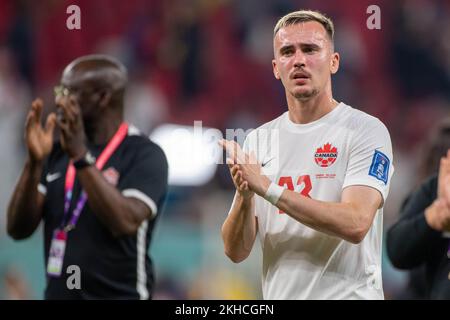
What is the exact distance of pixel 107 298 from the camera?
13.7 feet

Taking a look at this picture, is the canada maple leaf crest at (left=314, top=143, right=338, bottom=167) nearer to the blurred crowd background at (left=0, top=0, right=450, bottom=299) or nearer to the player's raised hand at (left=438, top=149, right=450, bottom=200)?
the player's raised hand at (left=438, top=149, right=450, bottom=200)

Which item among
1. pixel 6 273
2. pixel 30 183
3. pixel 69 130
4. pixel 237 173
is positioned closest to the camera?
pixel 237 173

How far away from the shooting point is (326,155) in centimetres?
344

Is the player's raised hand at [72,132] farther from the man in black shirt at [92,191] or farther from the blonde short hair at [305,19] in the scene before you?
the blonde short hair at [305,19]

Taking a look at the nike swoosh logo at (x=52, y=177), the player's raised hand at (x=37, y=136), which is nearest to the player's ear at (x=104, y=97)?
the player's raised hand at (x=37, y=136)

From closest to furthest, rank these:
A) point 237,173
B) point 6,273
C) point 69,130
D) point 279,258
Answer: point 237,173
point 279,258
point 69,130
point 6,273

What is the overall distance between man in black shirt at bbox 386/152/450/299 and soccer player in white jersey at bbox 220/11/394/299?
0.76m

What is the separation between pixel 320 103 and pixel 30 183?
1.54 meters

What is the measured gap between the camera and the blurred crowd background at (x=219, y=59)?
29.2 ft

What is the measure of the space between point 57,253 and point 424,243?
1715mm

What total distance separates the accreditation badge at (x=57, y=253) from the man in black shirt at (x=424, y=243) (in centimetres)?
156

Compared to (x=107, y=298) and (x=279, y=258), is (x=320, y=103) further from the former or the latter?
(x=107, y=298)

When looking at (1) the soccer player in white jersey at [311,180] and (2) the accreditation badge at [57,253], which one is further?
(2) the accreditation badge at [57,253]
